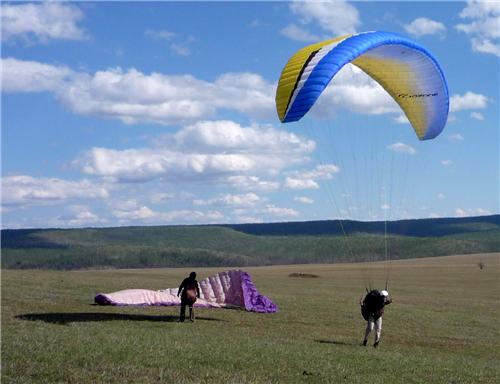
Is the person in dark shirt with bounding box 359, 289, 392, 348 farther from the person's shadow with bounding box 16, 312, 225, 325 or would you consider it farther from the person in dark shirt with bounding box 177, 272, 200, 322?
the person's shadow with bounding box 16, 312, 225, 325

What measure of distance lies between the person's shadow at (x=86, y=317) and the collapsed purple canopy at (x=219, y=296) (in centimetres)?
283

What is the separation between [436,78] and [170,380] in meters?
12.5

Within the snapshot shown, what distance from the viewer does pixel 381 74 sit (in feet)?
70.4

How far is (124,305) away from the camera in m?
25.4

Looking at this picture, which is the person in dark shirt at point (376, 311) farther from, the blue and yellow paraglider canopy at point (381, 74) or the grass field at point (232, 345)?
the blue and yellow paraglider canopy at point (381, 74)

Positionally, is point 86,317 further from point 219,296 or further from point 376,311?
point 376,311

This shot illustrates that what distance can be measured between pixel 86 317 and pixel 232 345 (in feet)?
21.9

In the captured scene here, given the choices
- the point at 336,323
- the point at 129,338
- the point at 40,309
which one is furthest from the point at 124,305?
the point at 129,338

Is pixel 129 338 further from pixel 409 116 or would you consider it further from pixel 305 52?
pixel 409 116

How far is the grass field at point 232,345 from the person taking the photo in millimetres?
12797

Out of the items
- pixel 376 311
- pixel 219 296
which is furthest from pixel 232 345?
pixel 219 296

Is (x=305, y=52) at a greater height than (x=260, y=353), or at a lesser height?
greater

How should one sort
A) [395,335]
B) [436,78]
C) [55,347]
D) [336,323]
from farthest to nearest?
1. [336,323]
2. [395,335]
3. [436,78]
4. [55,347]

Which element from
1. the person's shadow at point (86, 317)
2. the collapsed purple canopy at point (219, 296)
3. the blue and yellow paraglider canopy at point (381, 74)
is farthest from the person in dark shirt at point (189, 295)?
the blue and yellow paraglider canopy at point (381, 74)
